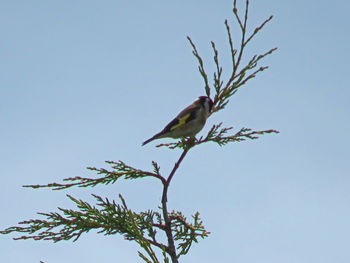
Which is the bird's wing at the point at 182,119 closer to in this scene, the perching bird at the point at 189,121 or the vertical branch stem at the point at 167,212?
the perching bird at the point at 189,121

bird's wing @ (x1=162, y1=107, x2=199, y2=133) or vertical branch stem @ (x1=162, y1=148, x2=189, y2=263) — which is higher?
bird's wing @ (x1=162, y1=107, x2=199, y2=133)

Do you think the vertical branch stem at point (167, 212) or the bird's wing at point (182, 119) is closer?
the vertical branch stem at point (167, 212)

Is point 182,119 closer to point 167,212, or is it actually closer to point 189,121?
point 189,121

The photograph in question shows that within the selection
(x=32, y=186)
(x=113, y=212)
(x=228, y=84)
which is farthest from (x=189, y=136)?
(x=32, y=186)

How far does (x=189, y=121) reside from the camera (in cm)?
785

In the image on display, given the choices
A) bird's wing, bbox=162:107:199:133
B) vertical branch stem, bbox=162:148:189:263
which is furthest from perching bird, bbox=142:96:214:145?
vertical branch stem, bbox=162:148:189:263

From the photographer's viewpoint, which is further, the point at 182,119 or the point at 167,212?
the point at 182,119

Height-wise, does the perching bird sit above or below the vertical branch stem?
above

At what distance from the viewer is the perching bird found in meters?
7.82

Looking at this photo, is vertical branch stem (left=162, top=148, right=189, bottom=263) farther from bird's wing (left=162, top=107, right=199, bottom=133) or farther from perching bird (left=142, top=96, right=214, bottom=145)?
bird's wing (left=162, top=107, right=199, bottom=133)

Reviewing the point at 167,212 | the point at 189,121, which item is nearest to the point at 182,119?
the point at 189,121

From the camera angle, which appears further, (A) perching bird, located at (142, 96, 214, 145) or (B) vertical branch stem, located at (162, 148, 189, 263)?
(A) perching bird, located at (142, 96, 214, 145)

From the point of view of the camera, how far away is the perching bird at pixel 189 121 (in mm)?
7824

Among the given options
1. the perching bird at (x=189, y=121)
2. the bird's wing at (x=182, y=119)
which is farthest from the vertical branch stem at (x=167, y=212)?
the bird's wing at (x=182, y=119)
